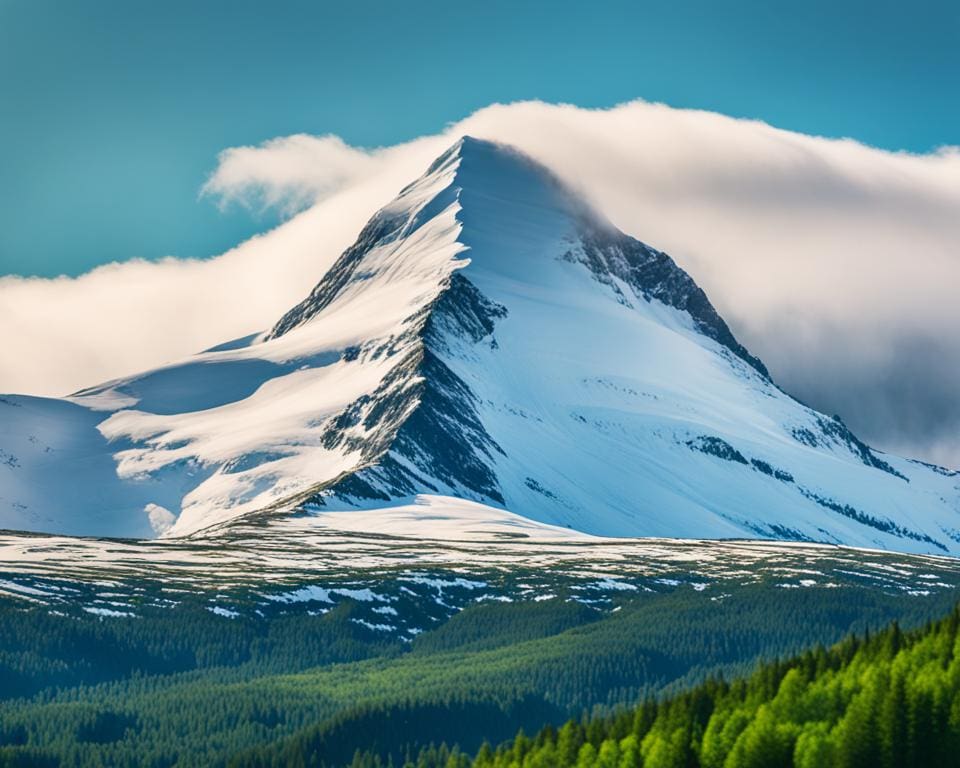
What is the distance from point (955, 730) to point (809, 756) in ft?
43.3

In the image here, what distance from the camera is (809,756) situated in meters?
194

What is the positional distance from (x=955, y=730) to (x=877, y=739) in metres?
7.46

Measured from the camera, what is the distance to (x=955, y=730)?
193000 millimetres

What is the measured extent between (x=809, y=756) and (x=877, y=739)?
6364mm

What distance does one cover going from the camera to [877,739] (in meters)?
→ 191
